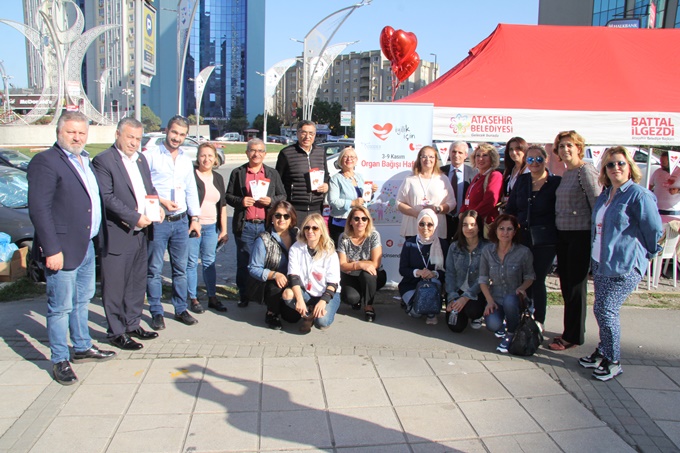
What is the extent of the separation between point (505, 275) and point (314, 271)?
175cm

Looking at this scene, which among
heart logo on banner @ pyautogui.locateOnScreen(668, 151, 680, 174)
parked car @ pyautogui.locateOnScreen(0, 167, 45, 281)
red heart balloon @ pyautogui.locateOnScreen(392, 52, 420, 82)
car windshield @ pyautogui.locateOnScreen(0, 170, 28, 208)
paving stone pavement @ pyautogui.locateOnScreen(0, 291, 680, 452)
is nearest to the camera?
paving stone pavement @ pyautogui.locateOnScreen(0, 291, 680, 452)

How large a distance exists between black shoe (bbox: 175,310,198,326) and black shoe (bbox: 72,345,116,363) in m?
0.96

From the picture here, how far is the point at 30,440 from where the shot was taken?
3119 mm

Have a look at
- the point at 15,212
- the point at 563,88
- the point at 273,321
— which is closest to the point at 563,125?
the point at 563,88

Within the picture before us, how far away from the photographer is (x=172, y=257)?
511 centimetres

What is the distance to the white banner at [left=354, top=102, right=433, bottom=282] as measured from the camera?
6383 mm

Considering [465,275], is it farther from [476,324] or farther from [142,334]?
[142,334]

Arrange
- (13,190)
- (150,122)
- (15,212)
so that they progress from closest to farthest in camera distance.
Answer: (15,212), (13,190), (150,122)

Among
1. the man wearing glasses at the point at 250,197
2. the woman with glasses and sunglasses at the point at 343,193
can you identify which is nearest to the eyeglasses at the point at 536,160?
the woman with glasses and sunglasses at the point at 343,193

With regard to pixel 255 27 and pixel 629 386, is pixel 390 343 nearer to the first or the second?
pixel 629 386

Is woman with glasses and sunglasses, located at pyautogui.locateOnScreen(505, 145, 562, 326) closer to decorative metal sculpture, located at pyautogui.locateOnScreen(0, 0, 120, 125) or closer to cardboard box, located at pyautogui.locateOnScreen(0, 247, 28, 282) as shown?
cardboard box, located at pyautogui.locateOnScreen(0, 247, 28, 282)

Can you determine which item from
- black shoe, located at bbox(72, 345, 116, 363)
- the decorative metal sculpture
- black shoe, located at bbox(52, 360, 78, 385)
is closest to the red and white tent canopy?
black shoe, located at bbox(72, 345, 116, 363)

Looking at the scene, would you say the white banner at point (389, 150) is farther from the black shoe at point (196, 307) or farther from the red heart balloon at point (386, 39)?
the red heart balloon at point (386, 39)

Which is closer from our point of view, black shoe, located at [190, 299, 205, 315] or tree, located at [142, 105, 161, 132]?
black shoe, located at [190, 299, 205, 315]
